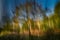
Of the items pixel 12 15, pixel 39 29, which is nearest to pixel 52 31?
pixel 39 29

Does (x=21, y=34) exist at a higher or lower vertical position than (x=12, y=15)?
lower

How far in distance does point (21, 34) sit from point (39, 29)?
242 millimetres

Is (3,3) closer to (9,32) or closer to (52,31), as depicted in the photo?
(9,32)

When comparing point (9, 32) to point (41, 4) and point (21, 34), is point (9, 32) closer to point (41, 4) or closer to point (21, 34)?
point (21, 34)

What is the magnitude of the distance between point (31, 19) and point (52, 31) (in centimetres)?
31

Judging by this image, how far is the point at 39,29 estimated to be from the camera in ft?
9.74

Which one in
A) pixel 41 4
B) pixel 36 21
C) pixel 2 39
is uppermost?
pixel 41 4

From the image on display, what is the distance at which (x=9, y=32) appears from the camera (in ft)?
9.87

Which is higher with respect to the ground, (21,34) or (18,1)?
(18,1)

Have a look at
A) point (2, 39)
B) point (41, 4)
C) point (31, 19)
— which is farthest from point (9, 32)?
point (41, 4)

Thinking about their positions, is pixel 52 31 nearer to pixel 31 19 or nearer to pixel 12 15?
pixel 31 19

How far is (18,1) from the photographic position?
3.01m

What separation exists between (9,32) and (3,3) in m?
0.39

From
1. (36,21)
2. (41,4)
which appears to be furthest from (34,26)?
(41,4)
